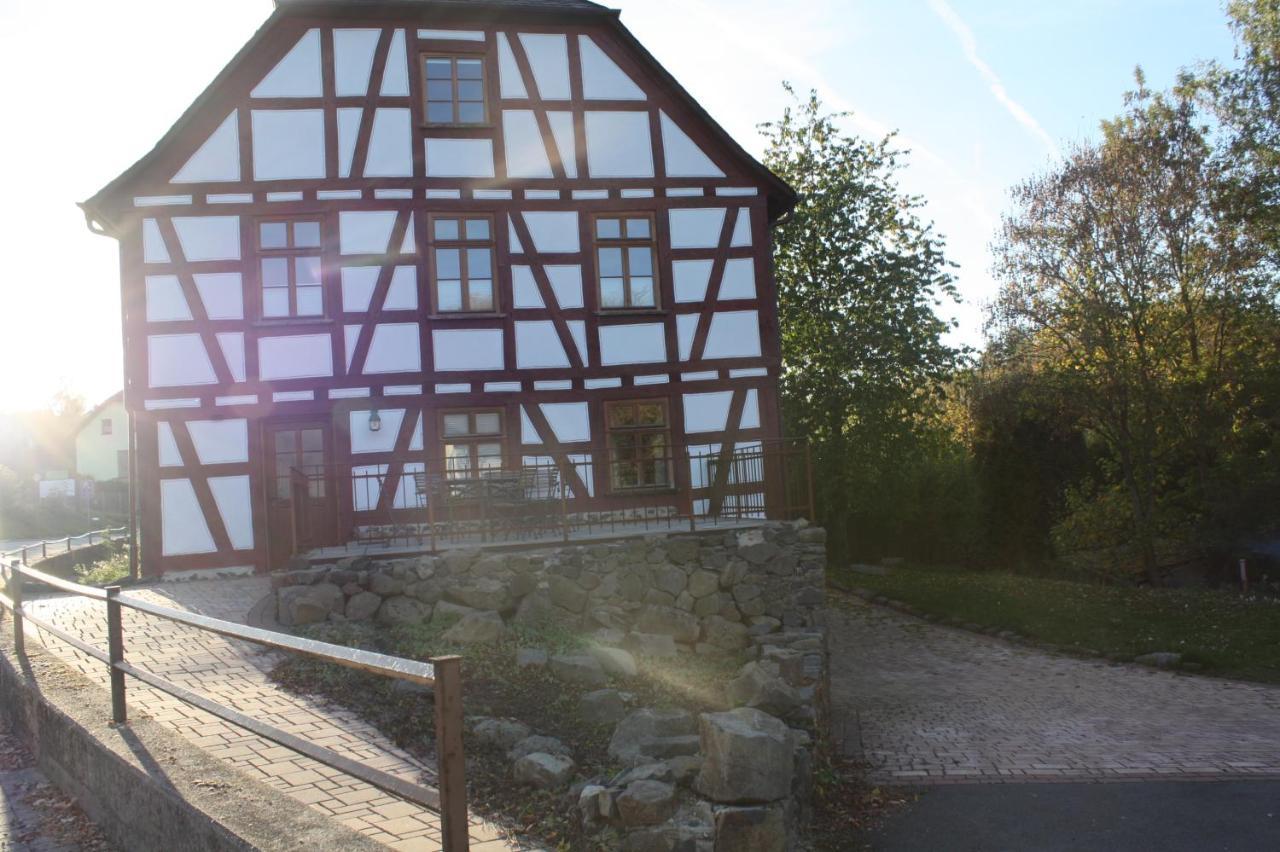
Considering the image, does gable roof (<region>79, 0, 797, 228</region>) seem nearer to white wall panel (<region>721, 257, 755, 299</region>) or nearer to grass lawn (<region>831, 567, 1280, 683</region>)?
white wall panel (<region>721, 257, 755, 299</region>)

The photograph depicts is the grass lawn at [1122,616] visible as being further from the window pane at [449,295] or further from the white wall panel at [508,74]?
the white wall panel at [508,74]

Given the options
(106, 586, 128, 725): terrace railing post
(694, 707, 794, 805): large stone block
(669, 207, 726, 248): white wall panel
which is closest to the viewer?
(106, 586, 128, 725): terrace railing post

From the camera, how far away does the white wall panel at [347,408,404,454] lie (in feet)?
49.5

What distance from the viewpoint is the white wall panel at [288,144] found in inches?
602

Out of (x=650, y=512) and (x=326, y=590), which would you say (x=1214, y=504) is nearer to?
(x=650, y=512)

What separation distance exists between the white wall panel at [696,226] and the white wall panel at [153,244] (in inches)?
296

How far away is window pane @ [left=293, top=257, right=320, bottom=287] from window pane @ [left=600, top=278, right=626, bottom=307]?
4.26 meters

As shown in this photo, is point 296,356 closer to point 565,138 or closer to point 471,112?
point 471,112

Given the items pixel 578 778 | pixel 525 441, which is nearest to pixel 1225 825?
pixel 578 778

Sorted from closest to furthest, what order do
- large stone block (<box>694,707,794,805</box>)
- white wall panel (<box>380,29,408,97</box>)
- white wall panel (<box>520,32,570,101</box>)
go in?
large stone block (<box>694,707,794,805</box>) → white wall panel (<box>380,29,408,97</box>) → white wall panel (<box>520,32,570,101</box>)

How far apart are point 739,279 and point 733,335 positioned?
92 cm

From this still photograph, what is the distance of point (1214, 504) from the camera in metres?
20.7

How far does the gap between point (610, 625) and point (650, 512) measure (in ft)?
13.3

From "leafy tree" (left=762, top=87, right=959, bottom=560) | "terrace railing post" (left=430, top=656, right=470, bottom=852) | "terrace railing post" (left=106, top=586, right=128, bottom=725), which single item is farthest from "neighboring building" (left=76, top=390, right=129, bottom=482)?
"terrace railing post" (left=430, top=656, right=470, bottom=852)
